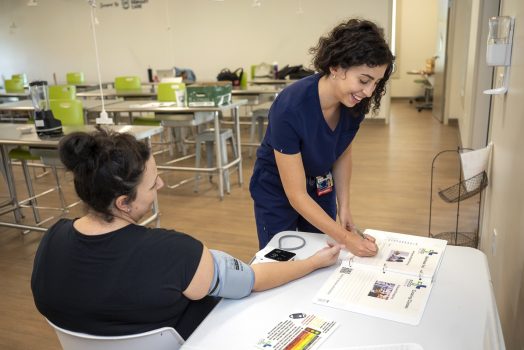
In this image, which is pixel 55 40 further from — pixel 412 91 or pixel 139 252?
pixel 139 252

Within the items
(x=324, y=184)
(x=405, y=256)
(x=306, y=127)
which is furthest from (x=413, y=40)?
(x=405, y=256)

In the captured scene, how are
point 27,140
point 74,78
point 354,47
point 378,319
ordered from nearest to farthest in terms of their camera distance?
point 378,319, point 354,47, point 27,140, point 74,78

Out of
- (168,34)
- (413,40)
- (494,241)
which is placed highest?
(168,34)

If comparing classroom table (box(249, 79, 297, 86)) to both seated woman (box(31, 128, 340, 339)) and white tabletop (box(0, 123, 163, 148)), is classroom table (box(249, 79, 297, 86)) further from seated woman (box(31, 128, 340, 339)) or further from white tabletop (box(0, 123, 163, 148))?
seated woman (box(31, 128, 340, 339))

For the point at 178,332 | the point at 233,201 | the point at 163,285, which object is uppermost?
the point at 163,285

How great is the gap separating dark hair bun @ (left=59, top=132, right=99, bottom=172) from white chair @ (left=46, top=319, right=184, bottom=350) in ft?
1.27

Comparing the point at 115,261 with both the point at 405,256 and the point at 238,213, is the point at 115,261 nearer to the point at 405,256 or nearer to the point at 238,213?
the point at 405,256

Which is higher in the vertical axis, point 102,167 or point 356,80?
point 356,80

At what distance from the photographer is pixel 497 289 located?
205cm

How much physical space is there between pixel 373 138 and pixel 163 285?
558 cm

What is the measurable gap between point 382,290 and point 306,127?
0.57m

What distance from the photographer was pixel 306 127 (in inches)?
58.0

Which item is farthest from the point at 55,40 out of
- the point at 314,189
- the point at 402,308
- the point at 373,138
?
the point at 402,308

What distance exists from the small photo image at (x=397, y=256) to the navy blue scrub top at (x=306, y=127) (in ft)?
1.32
